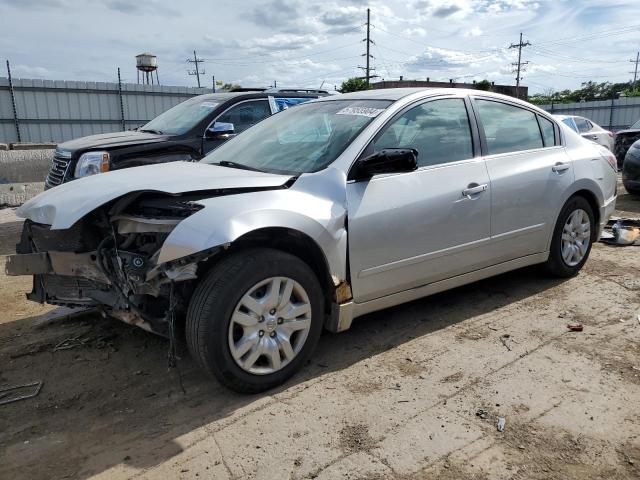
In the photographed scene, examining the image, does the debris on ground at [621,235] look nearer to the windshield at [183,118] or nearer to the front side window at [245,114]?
the front side window at [245,114]

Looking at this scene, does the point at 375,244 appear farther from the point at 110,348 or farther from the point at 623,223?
the point at 623,223

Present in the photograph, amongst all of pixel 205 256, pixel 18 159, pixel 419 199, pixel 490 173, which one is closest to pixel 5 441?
pixel 205 256

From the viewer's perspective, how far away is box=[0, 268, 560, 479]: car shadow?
106 inches

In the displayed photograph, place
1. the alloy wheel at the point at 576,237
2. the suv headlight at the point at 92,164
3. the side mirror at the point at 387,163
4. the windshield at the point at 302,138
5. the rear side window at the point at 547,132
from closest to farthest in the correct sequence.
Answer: the side mirror at the point at 387,163, the windshield at the point at 302,138, the rear side window at the point at 547,132, the alloy wheel at the point at 576,237, the suv headlight at the point at 92,164

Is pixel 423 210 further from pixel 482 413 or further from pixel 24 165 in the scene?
pixel 24 165

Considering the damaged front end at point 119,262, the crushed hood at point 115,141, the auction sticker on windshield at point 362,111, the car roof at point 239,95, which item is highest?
the car roof at point 239,95

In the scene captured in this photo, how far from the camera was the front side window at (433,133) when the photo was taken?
3811 millimetres

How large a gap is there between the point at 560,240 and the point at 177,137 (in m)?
4.48

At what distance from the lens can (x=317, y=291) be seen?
10.8ft

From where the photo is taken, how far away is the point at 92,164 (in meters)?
6.19

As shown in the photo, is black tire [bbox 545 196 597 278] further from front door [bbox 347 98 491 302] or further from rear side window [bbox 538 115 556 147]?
front door [bbox 347 98 491 302]

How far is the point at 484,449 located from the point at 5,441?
2.43 m

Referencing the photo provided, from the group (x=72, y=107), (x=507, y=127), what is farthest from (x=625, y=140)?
(x=72, y=107)

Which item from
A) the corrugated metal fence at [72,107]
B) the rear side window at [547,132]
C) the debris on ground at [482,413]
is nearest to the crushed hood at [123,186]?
the debris on ground at [482,413]
